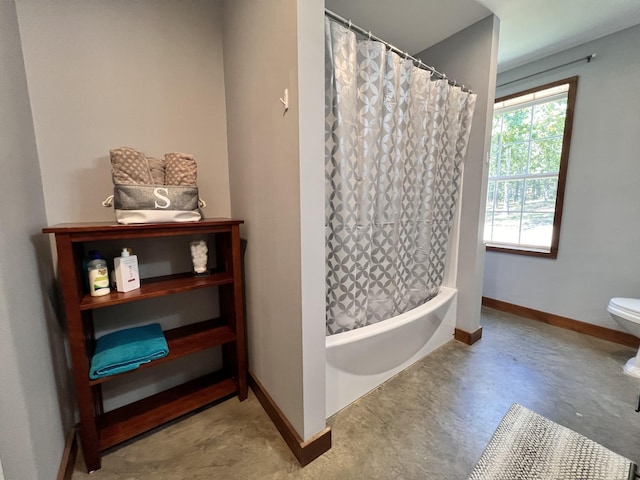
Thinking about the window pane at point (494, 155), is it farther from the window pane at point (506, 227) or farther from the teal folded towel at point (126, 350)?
the teal folded towel at point (126, 350)

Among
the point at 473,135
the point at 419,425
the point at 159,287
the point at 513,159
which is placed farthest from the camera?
the point at 513,159

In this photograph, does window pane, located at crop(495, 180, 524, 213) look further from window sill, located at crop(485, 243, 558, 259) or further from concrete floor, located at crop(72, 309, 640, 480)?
concrete floor, located at crop(72, 309, 640, 480)

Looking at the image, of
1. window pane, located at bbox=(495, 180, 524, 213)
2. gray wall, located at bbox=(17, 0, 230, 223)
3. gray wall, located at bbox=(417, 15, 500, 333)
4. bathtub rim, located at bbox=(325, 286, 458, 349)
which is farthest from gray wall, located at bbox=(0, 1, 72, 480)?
Result: window pane, located at bbox=(495, 180, 524, 213)

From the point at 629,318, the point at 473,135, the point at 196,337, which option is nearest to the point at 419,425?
the point at 196,337

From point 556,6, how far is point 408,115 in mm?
1249

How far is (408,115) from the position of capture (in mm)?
1516

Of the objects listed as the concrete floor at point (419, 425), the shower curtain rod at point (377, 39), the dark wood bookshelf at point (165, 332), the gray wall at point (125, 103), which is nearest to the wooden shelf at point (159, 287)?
the dark wood bookshelf at point (165, 332)

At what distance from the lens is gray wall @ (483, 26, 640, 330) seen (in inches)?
72.5

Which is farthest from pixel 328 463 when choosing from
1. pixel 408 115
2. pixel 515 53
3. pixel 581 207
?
pixel 515 53

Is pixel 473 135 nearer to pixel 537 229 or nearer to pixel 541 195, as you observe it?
pixel 541 195

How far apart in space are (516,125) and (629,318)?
184 centimetres

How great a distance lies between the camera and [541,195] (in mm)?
2328

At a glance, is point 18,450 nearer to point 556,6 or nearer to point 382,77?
point 382,77

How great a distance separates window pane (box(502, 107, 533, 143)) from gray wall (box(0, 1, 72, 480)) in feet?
11.2
